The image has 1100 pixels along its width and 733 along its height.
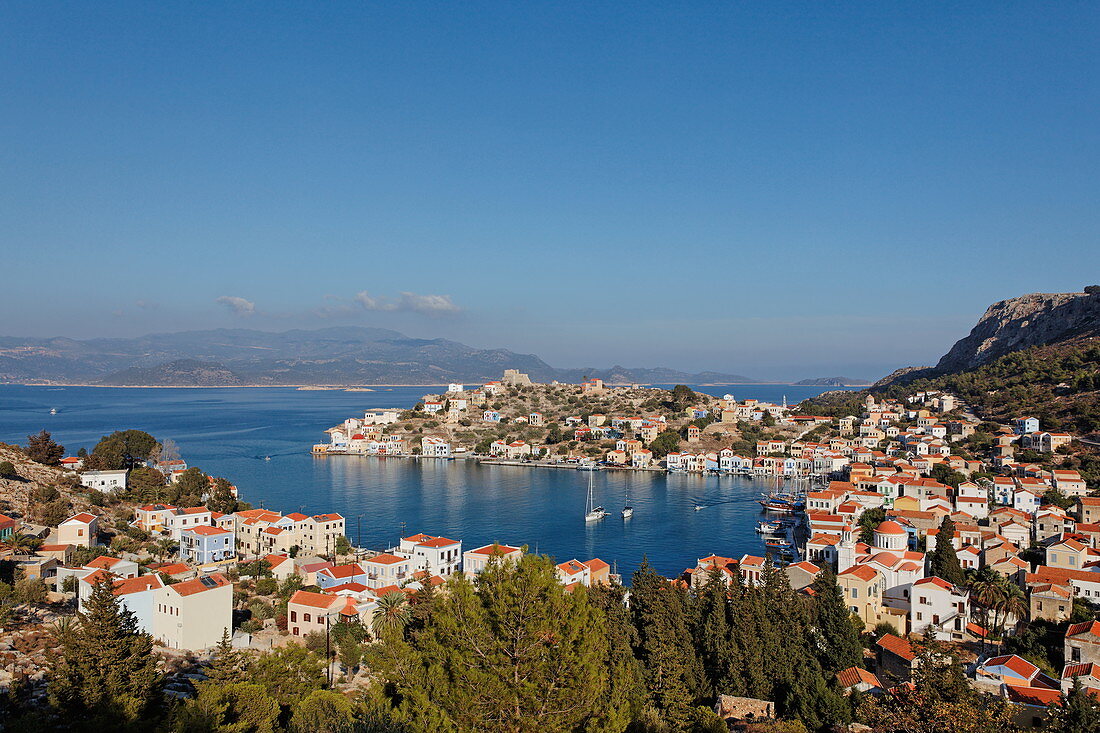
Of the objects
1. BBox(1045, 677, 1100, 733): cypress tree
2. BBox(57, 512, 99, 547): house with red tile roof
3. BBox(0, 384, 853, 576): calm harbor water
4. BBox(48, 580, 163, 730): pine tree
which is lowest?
BBox(0, 384, 853, 576): calm harbor water

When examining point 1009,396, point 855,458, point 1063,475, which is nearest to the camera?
point 1063,475

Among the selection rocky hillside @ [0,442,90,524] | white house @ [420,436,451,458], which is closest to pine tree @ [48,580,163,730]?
rocky hillside @ [0,442,90,524]

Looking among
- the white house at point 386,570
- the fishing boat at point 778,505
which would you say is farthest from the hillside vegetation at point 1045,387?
the white house at point 386,570

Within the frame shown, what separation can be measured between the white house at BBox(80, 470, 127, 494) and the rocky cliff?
53.4 metres

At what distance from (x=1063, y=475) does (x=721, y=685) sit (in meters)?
19.1

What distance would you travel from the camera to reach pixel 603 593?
1352 cm

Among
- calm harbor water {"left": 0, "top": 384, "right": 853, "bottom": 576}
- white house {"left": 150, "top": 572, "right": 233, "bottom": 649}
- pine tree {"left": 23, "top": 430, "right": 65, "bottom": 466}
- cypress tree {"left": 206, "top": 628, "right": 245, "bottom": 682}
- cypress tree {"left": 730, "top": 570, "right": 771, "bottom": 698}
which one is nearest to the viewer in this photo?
cypress tree {"left": 206, "top": 628, "right": 245, "bottom": 682}

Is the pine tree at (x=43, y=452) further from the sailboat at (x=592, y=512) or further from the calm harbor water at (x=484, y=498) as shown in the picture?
the sailboat at (x=592, y=512)

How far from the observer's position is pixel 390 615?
13.4 metres

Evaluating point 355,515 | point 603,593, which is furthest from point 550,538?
point 603,593

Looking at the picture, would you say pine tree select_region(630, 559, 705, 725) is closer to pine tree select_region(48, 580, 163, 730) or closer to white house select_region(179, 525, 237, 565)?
pine tree select_region(48, 580, 163, 730)

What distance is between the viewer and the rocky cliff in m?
51.6

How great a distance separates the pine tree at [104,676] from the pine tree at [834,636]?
A: 9.80 metres

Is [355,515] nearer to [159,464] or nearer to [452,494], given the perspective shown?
[452,494]
